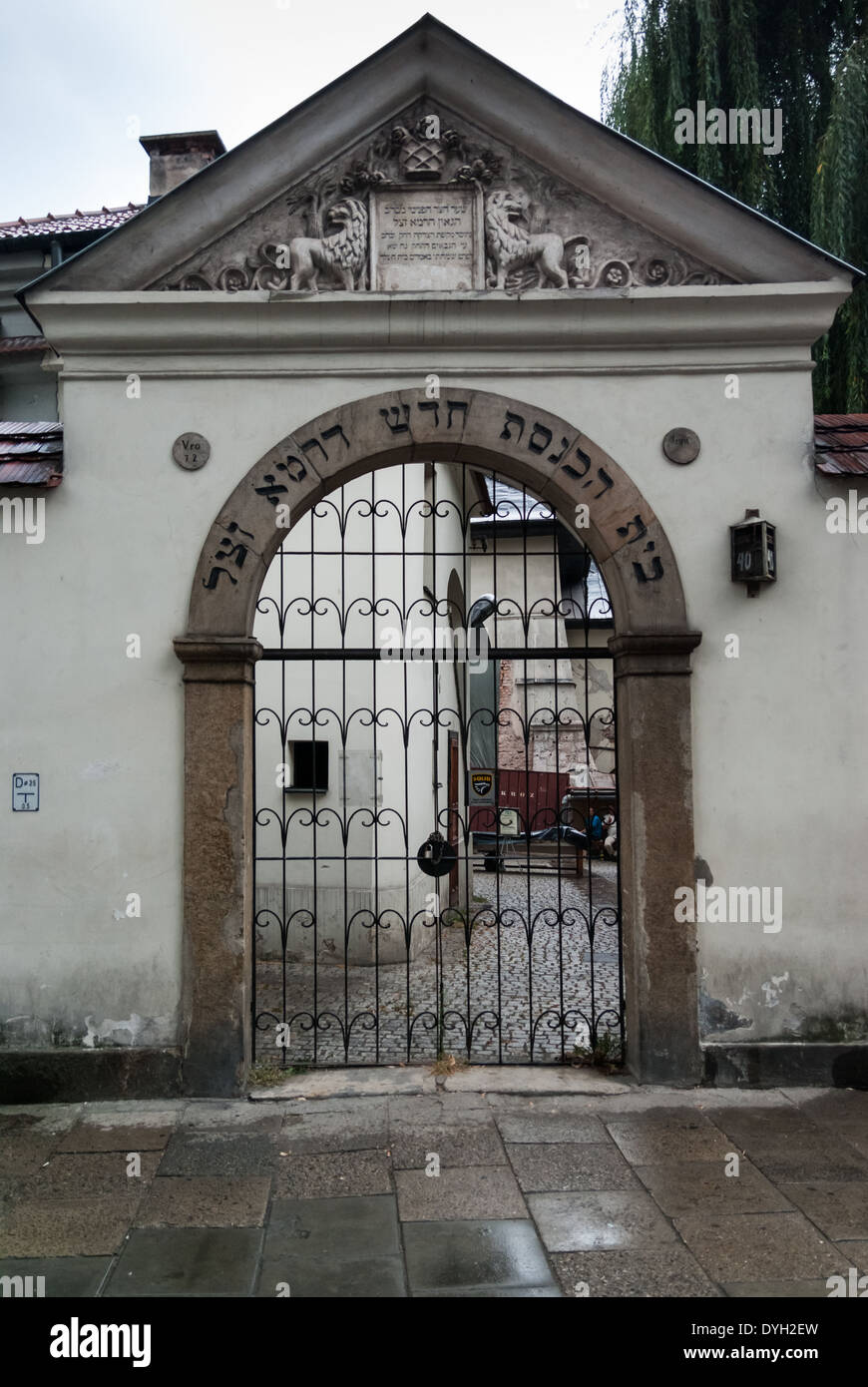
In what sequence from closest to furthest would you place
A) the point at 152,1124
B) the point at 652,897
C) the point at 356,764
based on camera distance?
1. the point at 152,1124
2. the point at 652,897
3. the point at 356,764

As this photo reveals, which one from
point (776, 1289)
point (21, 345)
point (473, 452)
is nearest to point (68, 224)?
point (21, 345)

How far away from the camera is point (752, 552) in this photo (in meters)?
5.84

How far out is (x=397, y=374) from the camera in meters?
6.10

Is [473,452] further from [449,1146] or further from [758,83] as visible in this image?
[758,83]

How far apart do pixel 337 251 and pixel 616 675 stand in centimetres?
288

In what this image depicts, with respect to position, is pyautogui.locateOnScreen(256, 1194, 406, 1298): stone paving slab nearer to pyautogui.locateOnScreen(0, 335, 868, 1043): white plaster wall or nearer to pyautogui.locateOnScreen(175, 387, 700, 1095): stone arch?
pyautogui.locateOnScreen(175, 387, 700, 1095): stone arch

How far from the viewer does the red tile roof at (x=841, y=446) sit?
5.95 metres

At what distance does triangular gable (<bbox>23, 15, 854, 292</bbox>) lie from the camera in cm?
598

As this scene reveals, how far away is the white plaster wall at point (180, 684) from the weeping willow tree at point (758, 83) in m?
5.34

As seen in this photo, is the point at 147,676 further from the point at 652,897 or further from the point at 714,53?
the point at 714,53

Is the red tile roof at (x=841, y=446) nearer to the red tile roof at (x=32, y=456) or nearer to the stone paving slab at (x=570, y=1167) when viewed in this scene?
the stone paving slab at (x=570, y=1167)

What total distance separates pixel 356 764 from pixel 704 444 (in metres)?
5.38

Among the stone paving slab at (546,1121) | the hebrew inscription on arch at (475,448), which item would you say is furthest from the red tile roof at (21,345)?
the stone paving slab at (546,1121)
